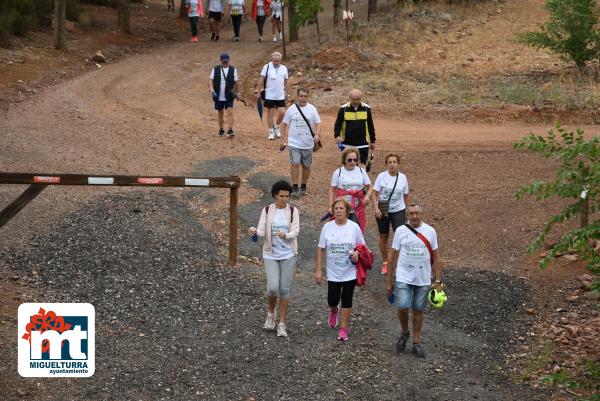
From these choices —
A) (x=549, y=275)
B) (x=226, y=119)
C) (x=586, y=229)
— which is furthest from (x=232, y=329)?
(x=226, y=119)

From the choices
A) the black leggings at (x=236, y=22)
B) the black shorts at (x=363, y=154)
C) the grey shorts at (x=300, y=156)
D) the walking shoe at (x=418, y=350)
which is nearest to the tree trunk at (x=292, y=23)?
the black leggings at (x=236, y=22)

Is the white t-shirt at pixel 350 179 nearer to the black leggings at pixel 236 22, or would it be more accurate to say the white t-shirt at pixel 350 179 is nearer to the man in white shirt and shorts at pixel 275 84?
the man in white shirt and shorts at pixel 275 84

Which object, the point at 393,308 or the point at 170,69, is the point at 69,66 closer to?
the point at 170,69

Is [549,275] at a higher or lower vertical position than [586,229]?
lower

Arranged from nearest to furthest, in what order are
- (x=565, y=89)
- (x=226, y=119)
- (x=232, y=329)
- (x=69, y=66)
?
(x=232, y=329) < (x=226, y=119) < (x=565, y=89) < (x=69, y=66)

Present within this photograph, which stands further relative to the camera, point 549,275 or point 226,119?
point 226,119

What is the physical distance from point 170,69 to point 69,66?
2.61m

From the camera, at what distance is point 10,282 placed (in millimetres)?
11414

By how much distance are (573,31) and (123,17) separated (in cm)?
1327

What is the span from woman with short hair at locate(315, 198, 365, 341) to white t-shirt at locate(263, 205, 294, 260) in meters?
0.34

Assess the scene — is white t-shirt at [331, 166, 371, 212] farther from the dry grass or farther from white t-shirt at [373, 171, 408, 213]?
the dry grass

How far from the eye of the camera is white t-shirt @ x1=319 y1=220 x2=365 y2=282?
34.0 feet

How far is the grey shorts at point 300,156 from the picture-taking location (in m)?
15.4

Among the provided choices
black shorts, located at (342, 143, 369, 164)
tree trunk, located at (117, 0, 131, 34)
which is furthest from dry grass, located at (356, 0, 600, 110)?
black shorts, located at (342, 143, 369, 164)
